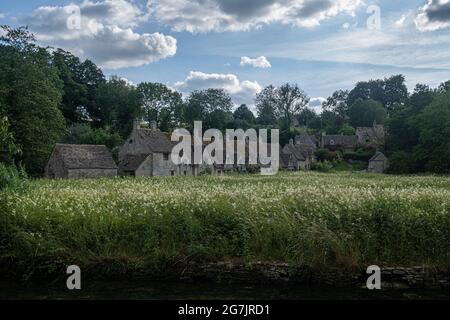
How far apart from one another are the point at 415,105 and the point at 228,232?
6639cm

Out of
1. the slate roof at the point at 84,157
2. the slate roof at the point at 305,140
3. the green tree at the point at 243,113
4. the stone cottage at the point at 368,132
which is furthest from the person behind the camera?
the green tree at the point at 243,113

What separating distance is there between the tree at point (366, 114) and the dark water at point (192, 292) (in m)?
122

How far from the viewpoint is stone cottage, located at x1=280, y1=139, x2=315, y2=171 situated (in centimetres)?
9719

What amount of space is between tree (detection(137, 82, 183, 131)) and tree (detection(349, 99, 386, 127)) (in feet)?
176

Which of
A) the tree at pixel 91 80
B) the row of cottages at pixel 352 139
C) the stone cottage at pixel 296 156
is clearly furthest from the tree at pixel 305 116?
the tree at pixel 91 80

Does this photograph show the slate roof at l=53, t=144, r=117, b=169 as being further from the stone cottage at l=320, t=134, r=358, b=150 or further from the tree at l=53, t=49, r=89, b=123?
the stone cottage at l=320, t=134, r=358, b=150

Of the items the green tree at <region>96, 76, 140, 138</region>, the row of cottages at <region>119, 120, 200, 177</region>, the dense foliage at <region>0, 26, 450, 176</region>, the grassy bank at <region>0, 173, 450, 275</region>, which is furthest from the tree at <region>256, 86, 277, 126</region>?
the grassy bank at <region>0, 173, 450, 275</region>

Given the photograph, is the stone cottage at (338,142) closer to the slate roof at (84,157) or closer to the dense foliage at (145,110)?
the dense foliage at (145,110)

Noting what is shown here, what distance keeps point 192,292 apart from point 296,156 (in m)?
90.2

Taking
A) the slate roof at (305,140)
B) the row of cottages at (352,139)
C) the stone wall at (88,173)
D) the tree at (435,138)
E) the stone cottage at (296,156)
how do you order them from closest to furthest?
the stone wall at (88,173)
the tree at (435,138)
the stone cottage at (296,156)
the row of cottages at (352,139)
the slate roof at (305,140)

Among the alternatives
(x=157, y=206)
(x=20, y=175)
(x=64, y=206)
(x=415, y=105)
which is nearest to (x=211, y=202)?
(x=157, y=206)

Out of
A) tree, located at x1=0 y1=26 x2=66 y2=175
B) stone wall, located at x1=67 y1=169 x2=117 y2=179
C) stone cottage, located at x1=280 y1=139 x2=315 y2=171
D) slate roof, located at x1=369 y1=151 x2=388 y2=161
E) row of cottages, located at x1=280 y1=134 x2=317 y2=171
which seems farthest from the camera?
row of cottages, located at x1=280 y1=134 x2=317 y2=171

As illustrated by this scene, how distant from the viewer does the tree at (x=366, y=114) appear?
129 meters

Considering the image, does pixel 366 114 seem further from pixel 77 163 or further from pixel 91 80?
pixel 77 163
